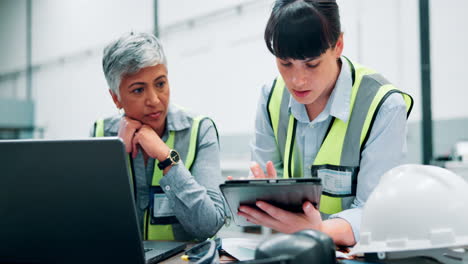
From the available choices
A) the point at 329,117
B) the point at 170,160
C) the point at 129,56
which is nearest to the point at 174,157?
the point at 170,160

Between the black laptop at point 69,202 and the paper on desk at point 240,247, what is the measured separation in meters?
0.22

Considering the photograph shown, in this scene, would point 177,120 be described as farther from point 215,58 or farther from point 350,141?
point 215,58

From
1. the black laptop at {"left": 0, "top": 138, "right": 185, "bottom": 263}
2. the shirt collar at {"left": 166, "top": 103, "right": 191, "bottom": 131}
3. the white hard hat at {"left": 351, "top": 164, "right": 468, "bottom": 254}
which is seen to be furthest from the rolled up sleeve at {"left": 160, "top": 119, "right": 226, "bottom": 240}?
the white hard hat at {"left": 351, "top": 164, "right": 468, "bottom": 254}

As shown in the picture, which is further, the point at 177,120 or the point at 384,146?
the point at 177,120

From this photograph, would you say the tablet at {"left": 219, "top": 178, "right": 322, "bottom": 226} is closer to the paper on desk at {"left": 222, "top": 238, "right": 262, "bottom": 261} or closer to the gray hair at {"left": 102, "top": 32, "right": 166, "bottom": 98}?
the paper on desk at {"left": 222, "top": 238, "right": 262, "bottom": 261}

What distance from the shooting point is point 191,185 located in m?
1.16

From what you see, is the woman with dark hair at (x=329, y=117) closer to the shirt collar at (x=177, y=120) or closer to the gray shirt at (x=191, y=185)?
the gray shirt at (x=191, y=185)

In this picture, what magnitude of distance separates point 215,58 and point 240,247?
266 cm

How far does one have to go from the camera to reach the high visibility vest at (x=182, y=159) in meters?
1.28

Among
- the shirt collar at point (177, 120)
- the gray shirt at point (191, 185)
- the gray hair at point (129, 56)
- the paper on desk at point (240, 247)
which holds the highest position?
the gray hair at point (129, 56)

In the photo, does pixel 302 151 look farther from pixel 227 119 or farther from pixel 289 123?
pixel 227 119

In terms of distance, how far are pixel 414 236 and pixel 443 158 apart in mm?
1727

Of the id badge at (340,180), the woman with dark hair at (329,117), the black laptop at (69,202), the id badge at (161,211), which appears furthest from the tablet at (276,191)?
the id badge at (161,211)

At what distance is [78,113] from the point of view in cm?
463
